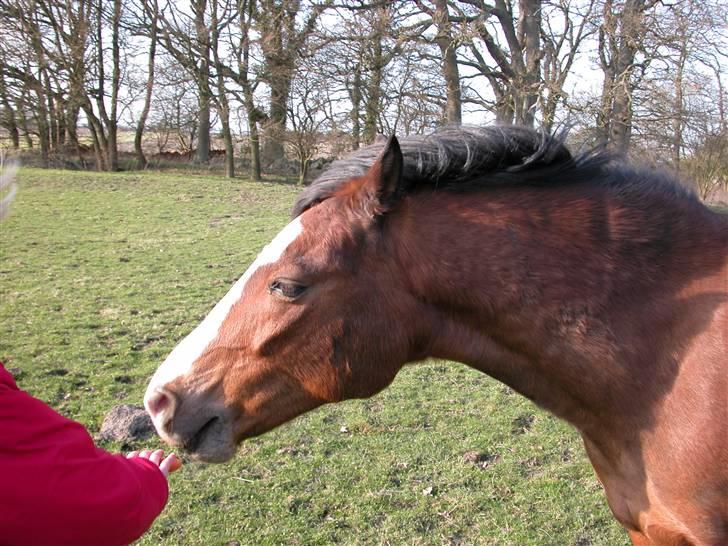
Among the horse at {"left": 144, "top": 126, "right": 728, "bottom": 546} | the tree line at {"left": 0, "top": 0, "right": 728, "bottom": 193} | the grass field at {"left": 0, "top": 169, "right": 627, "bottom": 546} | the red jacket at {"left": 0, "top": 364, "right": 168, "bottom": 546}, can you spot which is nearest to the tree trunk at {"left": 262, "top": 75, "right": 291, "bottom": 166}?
the tree line at {"left": 0, "top": 0, "right": 728, "bottom": 193}

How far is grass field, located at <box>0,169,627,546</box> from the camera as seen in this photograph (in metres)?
Answer: 3.54

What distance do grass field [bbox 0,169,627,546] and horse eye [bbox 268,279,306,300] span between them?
2055 mm

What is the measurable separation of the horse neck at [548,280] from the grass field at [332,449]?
186cm

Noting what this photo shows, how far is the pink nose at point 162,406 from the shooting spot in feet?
6.82

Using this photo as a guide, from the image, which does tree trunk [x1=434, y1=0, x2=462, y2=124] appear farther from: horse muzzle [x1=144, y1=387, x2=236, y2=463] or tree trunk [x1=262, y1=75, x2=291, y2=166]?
horse muzzle [x1=144, y1=387, x2=236, y2=463]

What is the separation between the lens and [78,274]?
9648 mm

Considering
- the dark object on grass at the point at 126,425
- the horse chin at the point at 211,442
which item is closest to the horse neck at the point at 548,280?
the horse chin at the point at 211,442

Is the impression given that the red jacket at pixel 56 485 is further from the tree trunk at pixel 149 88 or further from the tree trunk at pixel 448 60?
the tree trunk at pixel 149 88

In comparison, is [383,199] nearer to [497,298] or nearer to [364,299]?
[364,299]

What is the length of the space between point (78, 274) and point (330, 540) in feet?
26.0

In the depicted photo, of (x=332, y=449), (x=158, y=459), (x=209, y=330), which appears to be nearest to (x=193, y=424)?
(x=158, y=459)

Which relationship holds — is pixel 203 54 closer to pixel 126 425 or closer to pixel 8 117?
pixel 8 117

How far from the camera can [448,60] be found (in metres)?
18.8

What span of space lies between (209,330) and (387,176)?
880mm
